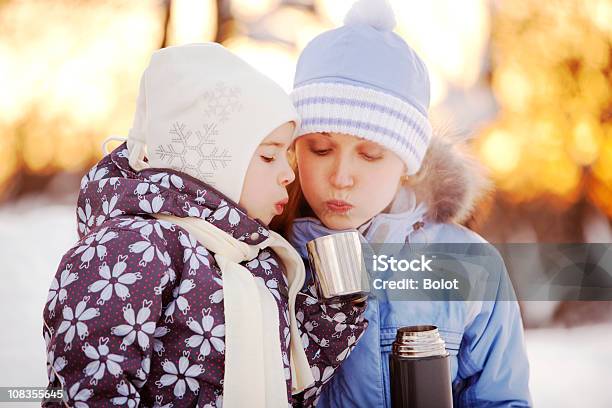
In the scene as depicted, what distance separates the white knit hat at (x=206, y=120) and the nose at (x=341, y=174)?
191 mm

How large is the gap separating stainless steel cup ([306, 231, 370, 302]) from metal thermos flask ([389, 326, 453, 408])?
104mm

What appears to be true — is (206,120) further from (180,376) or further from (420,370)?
(420,370)

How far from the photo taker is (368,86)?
1.31 metres

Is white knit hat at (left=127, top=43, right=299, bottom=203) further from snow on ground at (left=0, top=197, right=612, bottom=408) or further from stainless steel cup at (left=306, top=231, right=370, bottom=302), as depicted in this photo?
snow on ground at (left=0, top=197, right=612, bottom=408)

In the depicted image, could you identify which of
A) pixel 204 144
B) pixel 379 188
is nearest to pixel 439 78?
pixel 379 188

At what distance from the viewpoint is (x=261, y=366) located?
1.04m

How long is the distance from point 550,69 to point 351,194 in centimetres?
61

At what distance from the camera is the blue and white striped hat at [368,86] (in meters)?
1.29

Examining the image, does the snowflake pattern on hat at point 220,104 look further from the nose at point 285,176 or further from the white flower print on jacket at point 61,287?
the white flower print on jacket at point 61,287

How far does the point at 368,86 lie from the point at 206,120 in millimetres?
334

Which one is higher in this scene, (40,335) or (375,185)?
(375,185)

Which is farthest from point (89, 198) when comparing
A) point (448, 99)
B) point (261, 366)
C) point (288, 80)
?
point (448, 99)

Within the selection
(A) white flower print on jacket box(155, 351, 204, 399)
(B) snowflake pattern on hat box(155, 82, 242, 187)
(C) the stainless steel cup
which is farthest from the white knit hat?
(A) white flower print on jacket box(155, 351, 204, 399)

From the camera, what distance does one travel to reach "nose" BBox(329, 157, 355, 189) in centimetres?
129
